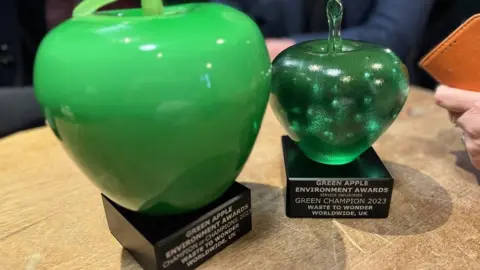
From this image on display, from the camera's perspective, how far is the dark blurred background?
0.85 m

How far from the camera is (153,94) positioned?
276 millimetres

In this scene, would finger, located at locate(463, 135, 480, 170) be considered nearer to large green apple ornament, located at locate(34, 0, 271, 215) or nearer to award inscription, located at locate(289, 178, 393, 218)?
award inscription, located at locate(289, 178, 393, 218)

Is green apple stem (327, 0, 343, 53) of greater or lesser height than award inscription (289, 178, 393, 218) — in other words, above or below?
above

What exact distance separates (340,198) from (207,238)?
0.14 m

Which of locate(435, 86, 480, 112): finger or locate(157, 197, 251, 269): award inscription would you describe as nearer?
locate(157, 197, 251, 269): award inscription

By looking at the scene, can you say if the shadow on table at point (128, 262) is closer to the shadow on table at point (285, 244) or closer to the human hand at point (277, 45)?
the shadow on table at point (285, 244)

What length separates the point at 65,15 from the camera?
3.26 ft

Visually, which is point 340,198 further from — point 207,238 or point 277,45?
point 277,45

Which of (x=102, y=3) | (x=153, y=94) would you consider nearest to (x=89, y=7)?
(x=102, y=3)

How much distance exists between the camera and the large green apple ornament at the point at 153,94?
28cm

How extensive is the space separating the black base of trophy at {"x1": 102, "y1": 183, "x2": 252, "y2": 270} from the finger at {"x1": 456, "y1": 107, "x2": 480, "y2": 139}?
0.83 feet

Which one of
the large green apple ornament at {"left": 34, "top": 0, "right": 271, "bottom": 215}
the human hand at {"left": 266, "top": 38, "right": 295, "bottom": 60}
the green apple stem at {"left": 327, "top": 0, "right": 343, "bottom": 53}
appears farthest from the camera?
the human hand at {"left": 266, "top": 38, "right": 295, "bottom": 60}

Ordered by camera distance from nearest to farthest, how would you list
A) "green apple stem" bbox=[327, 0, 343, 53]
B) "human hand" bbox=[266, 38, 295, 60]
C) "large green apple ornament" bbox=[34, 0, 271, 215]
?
"large green apple ornament" bbox=[34, 0, 271, 215]
"green apple stem" bbox=[327, 0, 343, 53]
"human hand" bbox=[266, 38, 295, 60]

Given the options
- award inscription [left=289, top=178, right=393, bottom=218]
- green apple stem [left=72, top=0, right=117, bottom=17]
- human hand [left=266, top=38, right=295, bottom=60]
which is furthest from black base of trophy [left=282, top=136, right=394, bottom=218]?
human hand [left=266, top=38, right=295, bottom=60]
